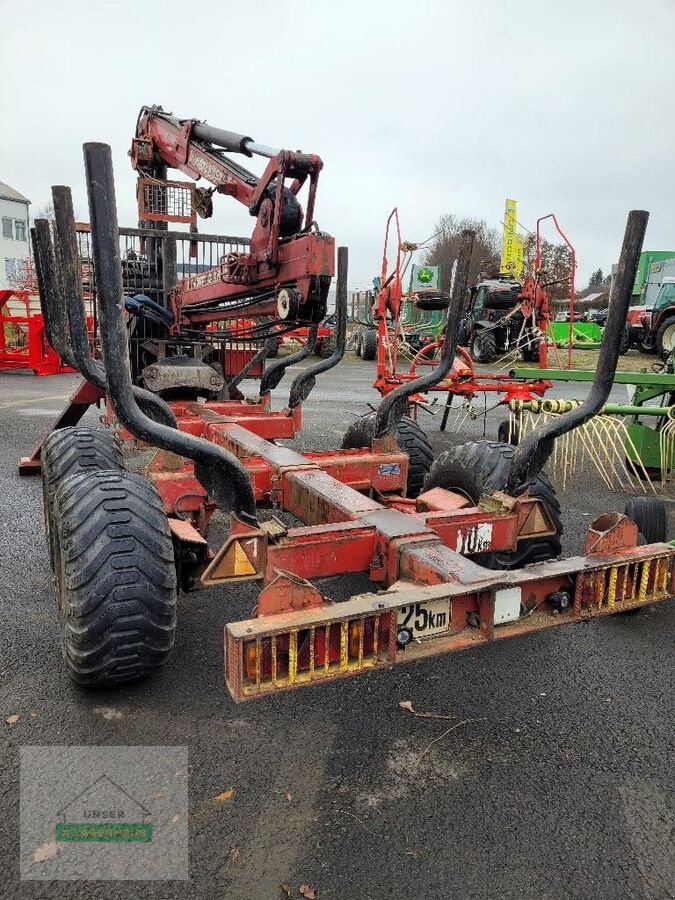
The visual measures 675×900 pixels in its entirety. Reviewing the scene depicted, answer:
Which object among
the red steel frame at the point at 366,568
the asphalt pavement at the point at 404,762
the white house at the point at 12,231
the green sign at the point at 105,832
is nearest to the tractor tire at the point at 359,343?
the red steel frame at the point at 366,568

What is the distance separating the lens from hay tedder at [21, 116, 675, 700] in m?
2.48

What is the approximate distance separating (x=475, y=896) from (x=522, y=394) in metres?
7.28

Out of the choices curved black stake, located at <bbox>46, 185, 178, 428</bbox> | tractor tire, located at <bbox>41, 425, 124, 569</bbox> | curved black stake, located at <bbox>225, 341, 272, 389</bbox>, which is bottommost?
tractor tire, located at <bbox>41, 425, 124, 569</bbox>

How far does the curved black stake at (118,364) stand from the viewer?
2473mm

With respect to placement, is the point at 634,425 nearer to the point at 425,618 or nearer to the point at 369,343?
the point at 425,618

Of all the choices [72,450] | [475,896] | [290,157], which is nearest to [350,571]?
[475,896]

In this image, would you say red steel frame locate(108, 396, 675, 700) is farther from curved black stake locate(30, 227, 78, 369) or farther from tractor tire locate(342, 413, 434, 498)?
tractor tire locate(342, 413, 434, 498)

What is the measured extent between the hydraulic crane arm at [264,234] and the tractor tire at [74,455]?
1981mm

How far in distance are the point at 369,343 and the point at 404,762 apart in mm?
23358

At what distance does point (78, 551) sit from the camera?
2.90 meters

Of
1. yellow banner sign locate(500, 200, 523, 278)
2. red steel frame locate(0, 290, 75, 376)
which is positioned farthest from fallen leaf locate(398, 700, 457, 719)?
red steel frame locate(0, 290, 75, 376)

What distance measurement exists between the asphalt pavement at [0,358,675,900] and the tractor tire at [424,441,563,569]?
498mm

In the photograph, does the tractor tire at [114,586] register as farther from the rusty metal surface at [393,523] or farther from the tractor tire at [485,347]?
the tractor tire at [485,347]

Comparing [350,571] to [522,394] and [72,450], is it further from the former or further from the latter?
[522,394]
